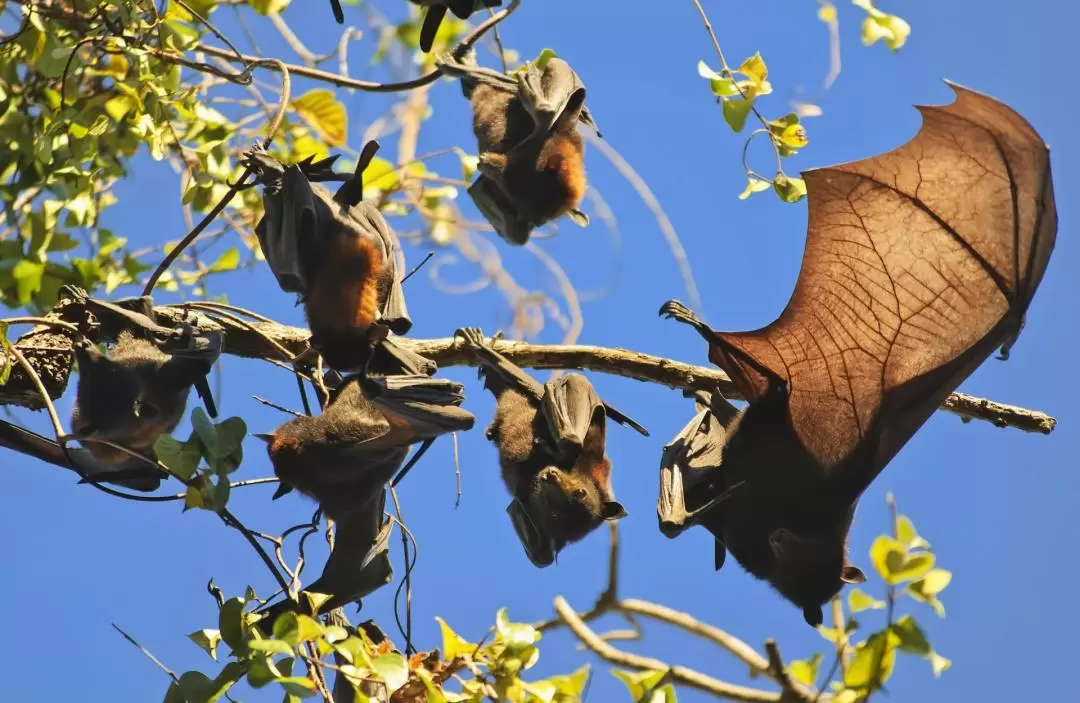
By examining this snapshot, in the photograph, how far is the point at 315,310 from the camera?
11.9ft

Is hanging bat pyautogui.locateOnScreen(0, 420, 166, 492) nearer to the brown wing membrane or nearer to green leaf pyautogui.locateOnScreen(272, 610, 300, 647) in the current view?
green leaf pyautogui.locateOnScreen(272, 610, 300, 647)

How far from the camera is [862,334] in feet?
12.6

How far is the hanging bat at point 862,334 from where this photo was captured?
3613 millimetres

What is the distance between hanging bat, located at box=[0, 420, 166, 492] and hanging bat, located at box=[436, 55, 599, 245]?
191 cm

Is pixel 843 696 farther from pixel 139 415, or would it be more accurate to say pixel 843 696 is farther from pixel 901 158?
pixel 139 415

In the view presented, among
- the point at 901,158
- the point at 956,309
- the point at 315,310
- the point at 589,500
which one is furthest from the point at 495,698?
the point at 901,158

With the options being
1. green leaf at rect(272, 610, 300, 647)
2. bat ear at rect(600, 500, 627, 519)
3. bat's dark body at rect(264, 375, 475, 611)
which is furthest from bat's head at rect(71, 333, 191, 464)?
bat ear at rect(600, 500, 627, 519)

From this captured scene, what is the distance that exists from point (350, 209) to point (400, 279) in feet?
0.98

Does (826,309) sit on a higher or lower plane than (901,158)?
lower

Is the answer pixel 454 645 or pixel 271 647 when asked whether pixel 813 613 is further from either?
pixel 271 647

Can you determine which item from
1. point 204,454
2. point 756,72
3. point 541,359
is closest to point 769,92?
point 756,72

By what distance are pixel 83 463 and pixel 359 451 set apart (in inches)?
37.1

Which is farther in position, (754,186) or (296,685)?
(754,186)

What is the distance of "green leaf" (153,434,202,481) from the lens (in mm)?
2807
